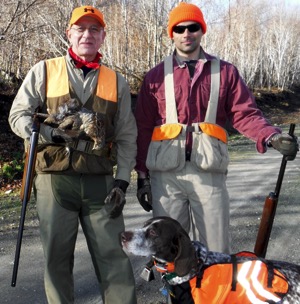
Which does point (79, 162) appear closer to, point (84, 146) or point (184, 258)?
point (84, 146)

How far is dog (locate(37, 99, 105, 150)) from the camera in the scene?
3020mm

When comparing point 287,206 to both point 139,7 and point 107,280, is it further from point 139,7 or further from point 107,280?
point 139,7

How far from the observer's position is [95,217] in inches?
129

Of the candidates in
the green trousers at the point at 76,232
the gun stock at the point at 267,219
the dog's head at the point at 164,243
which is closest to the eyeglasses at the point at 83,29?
the green trousers at the point at 76,232

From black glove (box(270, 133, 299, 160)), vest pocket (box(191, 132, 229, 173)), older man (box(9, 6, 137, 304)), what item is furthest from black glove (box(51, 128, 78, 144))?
black glove (box(270, 133, 299, 160))

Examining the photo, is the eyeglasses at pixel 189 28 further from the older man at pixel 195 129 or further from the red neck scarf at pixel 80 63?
the red neck scarf at pixel 80 63

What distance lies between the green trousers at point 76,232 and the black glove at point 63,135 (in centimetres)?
30

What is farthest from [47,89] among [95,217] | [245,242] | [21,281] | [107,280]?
[245,242]

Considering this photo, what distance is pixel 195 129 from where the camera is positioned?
331 cm

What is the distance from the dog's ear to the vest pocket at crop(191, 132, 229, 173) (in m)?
0.65

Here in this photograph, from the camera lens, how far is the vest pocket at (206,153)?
328 cm

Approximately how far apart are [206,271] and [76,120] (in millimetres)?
1435

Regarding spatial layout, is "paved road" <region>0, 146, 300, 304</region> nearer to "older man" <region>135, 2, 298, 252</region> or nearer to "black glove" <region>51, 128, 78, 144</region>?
"older man" <region>135, 2, 298, 252</region>

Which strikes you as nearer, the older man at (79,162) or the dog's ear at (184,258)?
the dog's ear at (184,258)
